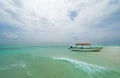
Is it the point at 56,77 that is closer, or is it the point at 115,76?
the point at 56,77

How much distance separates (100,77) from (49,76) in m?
4.06

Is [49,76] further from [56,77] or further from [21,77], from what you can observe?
[21,77]

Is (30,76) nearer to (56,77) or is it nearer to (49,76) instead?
(49,76)

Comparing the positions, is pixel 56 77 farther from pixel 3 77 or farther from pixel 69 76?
pixel 3 77

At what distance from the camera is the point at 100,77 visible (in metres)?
7.94

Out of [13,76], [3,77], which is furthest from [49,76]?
[3,77]

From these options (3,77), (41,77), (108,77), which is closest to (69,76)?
Result: (41,77)

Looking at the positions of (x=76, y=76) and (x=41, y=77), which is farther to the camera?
(x=76, y=76)

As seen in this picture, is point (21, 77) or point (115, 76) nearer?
point (21, 77)

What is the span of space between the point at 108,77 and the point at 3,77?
8360 mm

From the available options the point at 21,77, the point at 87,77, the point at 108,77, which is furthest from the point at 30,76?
the point at 108,77

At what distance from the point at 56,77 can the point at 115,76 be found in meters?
4.91

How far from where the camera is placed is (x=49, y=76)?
7.94 meters

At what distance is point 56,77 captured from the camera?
7684 millimetres
